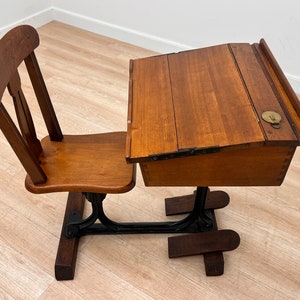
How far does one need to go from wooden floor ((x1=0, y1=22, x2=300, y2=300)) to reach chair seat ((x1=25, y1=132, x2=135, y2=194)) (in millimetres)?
433

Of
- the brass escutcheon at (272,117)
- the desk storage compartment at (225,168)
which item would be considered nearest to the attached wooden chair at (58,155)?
the desk storage compartment at (225,168)

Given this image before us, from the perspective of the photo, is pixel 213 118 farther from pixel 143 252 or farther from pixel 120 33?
pixel 120 33

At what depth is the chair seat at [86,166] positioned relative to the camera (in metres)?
1.07

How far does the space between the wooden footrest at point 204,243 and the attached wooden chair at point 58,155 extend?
0.33 metres

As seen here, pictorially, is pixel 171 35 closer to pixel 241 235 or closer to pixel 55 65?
pixel 55 65

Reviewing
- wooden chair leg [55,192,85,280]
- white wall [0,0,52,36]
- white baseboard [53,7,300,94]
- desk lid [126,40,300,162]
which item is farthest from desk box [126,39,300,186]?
white wall [0,0,52,36]

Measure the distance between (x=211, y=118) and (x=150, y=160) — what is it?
0.21 m

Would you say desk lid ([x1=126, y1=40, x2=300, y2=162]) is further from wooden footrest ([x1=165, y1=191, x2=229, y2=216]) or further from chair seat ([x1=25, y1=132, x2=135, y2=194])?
wooden footrest ([x1=165, y1=191, x2=229, y2=216])

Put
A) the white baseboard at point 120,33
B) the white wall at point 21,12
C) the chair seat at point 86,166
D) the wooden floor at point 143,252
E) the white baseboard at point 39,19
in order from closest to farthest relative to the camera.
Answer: the chair seat at point 86,166
the wooden floor at point 143,252
the white baseboard at point 120,33
the white wall at point 21,12
the white baseboard at point 39,19

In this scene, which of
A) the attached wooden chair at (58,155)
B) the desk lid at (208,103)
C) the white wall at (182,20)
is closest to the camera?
the desk lid at (208,103)

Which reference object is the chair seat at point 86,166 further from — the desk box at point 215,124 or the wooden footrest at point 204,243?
the wooden footrest at point 204,243

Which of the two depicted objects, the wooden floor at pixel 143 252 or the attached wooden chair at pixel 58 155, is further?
the wooden floor at pixel 143 252

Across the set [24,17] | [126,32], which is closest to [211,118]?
[126,32]

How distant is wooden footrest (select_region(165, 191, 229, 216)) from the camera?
1.47 metres
